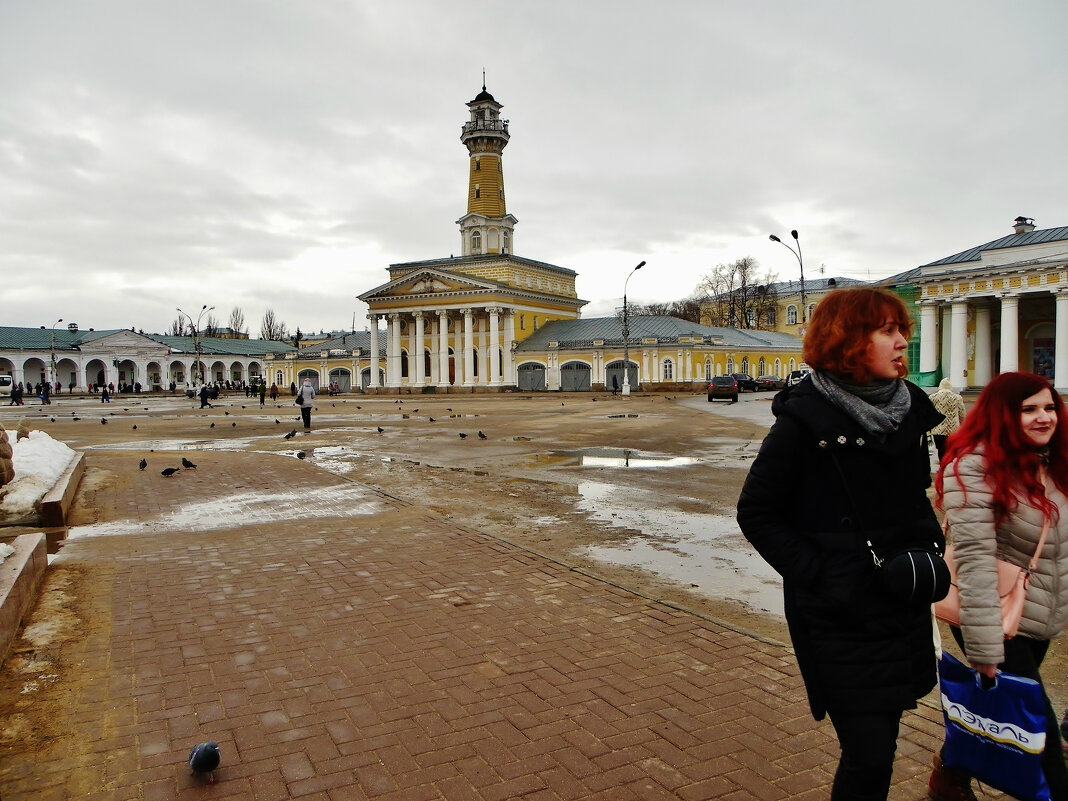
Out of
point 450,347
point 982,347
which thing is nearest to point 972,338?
point 982,347

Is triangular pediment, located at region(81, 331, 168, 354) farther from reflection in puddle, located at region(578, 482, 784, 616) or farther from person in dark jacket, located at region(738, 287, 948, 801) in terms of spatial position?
person in dark jacket, located at region(738, 287, 948, 801)

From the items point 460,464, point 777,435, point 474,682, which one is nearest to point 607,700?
point 474,682

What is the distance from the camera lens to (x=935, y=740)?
149 inches

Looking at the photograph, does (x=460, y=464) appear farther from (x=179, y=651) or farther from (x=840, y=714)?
(x=840, y=714)

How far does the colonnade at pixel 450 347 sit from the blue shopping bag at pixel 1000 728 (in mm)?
67464

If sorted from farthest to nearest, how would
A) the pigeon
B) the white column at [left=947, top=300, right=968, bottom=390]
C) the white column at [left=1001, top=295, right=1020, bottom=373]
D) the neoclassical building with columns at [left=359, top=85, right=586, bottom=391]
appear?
the neoclassical building with columns at [left=359, top=85, right=586, bottom=391], the white column at [left=947, top=300, right=968, bottom=390], the white column at [left=1001, top=295, right=1020, bottom=373], the pigeon

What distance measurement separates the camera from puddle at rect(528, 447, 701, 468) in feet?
49.8

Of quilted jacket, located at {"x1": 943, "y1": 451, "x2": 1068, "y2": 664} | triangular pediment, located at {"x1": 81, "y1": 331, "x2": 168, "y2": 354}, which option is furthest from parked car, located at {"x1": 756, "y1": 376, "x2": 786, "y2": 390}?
triangular pediment, located at {"x1": 81, "y1": 331, "x2": 168, "y2": 354}

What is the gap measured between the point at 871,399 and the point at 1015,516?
2.86 ft

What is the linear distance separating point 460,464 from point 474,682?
10.9 metres

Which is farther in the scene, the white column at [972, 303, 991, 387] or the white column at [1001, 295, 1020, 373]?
the white column at [972, 303, 991, 387]

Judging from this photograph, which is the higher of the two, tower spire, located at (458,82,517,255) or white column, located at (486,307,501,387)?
tower spire, located at (458,82,517,255)

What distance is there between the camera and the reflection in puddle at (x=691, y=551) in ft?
21.6

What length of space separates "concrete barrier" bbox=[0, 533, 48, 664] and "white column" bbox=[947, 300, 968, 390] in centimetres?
4399
